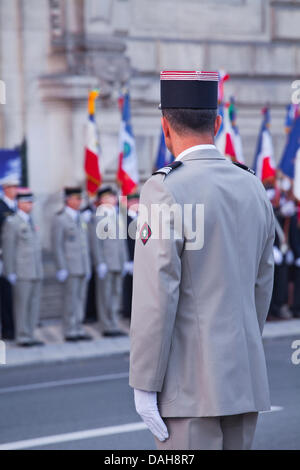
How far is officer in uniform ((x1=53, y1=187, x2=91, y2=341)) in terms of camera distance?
411 inches

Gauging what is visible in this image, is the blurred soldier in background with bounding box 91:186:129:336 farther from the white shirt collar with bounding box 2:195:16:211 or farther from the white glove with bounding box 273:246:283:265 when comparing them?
the white glove with bounding box 273:246:283:265

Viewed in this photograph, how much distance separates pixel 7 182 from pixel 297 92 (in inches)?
253

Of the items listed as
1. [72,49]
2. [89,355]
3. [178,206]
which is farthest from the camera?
[72,49]

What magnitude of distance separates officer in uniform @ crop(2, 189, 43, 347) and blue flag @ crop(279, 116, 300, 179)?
3.90 metres

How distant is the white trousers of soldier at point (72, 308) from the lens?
34.6 feet

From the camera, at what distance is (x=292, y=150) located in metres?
12.0

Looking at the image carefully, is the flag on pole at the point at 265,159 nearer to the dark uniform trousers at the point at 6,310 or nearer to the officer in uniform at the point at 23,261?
the officer in uniform at the point at 23,261

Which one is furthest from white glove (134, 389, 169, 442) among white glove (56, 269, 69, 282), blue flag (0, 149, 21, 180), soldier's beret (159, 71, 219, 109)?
blue flag (0, 149, 21, 180)

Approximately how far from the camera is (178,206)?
113 inches

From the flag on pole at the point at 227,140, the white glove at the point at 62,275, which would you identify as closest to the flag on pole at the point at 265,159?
the flag on pole at the point at 227,140

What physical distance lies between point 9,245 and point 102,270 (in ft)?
4.48

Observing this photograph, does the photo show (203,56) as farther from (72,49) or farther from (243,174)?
(243,174)

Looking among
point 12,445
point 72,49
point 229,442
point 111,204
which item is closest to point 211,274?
point 229,442

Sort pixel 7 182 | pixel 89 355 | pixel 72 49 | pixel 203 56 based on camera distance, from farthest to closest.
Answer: pixel 203 56 < pixel 72 49 < pixel 7 182 < pixel 89 355
